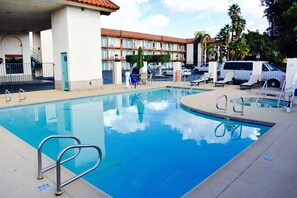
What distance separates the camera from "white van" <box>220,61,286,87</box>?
17.3 meters

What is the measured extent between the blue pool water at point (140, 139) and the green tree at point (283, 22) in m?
9.68

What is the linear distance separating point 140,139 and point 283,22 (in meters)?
15.1

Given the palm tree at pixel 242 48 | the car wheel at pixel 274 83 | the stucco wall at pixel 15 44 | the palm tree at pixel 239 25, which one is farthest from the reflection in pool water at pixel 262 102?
the palm tree at pixel 239 25

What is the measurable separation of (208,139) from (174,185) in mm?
2980

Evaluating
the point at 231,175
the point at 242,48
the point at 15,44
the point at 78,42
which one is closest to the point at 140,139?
the point at 231,175

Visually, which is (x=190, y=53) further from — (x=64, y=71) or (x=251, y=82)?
(x=64, y=71)

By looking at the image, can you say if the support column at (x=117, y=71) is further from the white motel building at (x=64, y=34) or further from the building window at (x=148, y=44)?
the building window at (x=148, y=44)

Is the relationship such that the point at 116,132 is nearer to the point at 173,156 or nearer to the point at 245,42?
the point at 173,156

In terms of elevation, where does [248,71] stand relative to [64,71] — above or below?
below

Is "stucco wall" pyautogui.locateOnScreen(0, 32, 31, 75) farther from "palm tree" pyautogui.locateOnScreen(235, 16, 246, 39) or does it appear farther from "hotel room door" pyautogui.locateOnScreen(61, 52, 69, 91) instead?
"palm tree" pyautogui.locateOnScreen(235, 16, 246, 39)

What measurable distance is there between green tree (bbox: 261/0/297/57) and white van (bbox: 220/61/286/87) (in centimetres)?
184

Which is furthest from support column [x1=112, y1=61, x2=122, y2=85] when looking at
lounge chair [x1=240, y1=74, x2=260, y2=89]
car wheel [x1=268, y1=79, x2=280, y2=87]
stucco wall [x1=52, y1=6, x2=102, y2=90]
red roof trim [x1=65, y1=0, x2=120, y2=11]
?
car wheel [x1=268, y1=79, x2=280, y2=87]

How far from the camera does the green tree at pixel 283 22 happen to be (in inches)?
605

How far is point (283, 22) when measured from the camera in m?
16.9
